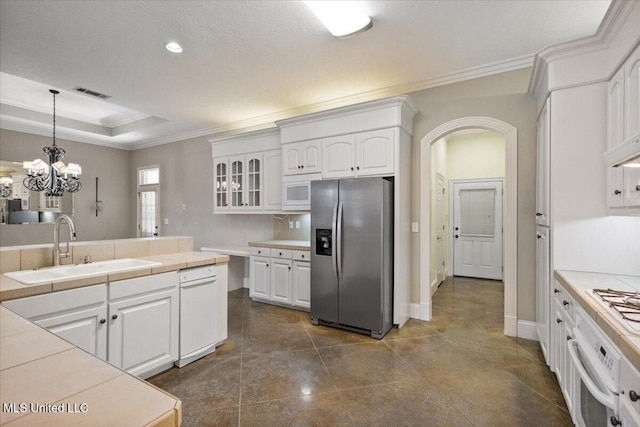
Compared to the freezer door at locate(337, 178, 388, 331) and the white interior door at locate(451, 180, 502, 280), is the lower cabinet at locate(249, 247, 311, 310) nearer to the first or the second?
the freezer door at locate(337, 178, 388, 331)

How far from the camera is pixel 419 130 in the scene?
3.74 m

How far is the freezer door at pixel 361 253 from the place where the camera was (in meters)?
3.22

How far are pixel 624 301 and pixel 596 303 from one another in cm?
14

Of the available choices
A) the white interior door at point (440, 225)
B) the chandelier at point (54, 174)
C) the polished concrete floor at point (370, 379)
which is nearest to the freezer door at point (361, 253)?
the polished concrete floor at point (370, 379)

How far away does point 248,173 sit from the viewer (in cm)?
485

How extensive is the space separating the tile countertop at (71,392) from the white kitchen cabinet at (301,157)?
3.18 meters

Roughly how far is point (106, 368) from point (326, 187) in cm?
286

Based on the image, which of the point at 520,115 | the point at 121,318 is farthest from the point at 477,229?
the point at 121,318

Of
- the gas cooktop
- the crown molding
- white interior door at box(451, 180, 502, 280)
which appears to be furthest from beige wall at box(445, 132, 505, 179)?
the gas cooktop

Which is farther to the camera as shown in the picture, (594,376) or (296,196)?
(296,196)

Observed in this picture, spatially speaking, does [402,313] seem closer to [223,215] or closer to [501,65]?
[501,65]

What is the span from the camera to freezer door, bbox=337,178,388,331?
3.22 meters

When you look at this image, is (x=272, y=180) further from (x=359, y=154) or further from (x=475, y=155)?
(x=475, y=155)

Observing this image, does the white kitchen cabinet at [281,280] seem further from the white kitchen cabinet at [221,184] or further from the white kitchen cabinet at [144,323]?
the white kitchen cabinet at [144,323]
